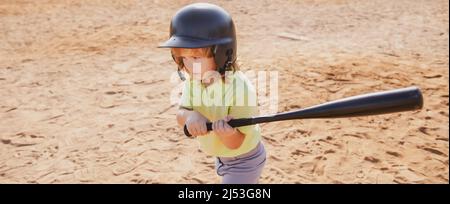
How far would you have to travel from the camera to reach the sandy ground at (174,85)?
387 cm

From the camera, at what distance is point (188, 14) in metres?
2.10

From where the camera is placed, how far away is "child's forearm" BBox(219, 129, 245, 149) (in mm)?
1962

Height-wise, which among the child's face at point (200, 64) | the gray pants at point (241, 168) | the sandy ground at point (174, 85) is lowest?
the sandy ground at point (174, 85)

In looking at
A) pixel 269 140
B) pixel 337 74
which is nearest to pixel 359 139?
pixel 269 140

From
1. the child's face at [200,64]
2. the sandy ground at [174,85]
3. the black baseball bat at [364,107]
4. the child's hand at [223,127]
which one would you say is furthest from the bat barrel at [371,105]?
the sandy ground at [174,85]

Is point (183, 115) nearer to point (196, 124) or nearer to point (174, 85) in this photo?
point (196, 124)

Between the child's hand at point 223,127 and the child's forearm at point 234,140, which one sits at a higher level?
the child's hand at point 223,127

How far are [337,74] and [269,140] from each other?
204 centimetres

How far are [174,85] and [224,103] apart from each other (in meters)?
3.86

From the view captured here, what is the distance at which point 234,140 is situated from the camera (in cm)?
198

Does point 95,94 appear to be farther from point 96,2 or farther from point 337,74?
point 96,2

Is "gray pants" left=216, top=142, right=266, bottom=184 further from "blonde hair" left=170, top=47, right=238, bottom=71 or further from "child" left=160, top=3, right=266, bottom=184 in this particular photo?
"blonde hair" left=170, top=47, right=238, bottom=71

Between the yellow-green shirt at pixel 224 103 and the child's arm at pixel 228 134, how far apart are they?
0.11ft

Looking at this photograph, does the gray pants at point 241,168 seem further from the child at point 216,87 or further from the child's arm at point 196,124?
the child's arm at point 196,124
